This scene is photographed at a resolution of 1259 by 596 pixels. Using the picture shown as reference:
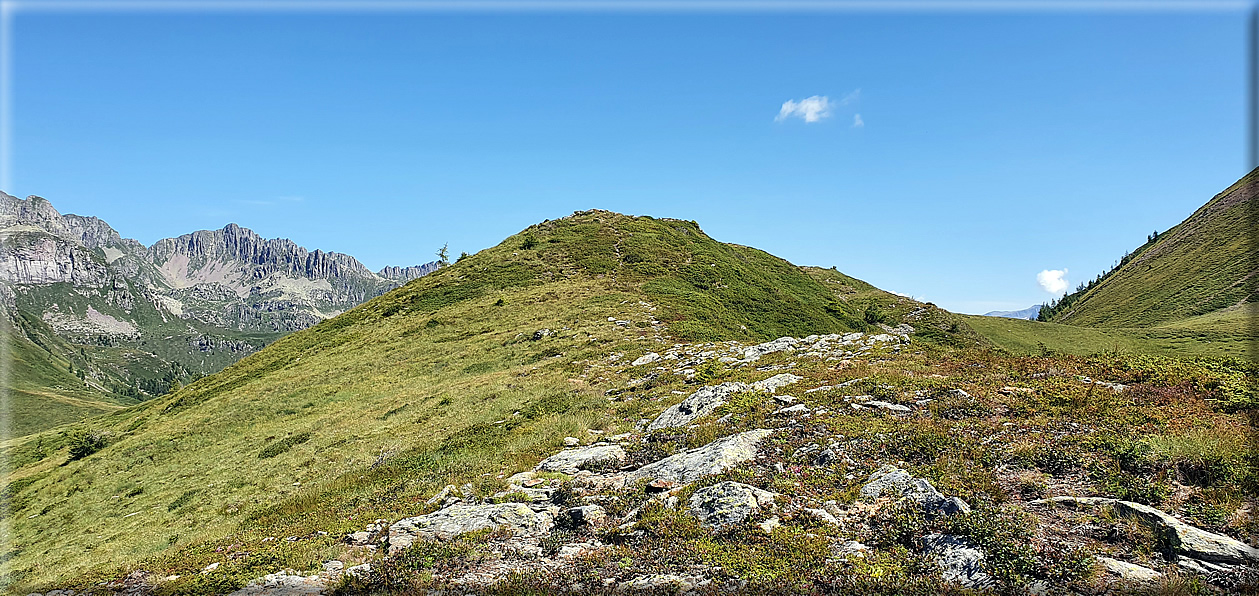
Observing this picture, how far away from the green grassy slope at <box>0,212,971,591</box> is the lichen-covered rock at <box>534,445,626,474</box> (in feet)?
4.17

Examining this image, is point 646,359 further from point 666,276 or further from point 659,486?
point 666,276

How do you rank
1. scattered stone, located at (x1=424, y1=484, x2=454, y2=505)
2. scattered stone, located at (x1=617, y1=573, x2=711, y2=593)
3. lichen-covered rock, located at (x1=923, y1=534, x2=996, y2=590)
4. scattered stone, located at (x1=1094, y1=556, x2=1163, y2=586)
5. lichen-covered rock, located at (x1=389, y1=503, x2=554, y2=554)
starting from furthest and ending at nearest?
scattered stone, located at (x1=424, y1=484, x2=454, y2=505), lichen-covered rock, located at (x1=389, y1=503, x2=554, y2=554), scattered stone, located at (x1=617, y1=573, x2=711, y2=593), lichen-covered rock, located at (x1=923, y1=534, x2=996, y2=590), scattered stone, located at (x1=1094, y1=556, x2=1163, y2=586)

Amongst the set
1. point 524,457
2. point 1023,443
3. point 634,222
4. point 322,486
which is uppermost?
point 634,222

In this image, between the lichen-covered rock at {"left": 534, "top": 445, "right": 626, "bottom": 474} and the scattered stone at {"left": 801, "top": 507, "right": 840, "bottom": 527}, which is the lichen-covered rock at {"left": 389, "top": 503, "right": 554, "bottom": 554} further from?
the scattered stone at {"left": 801, "top": 507, "right": 840, "bottom": 527}

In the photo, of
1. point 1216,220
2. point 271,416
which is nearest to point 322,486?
point 271,416

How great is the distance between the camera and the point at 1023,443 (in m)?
13.3

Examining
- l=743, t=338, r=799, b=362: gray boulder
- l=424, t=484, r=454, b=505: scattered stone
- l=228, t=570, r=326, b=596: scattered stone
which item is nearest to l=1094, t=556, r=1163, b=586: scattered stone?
l=228, t=570, r=326, b=596: scattered stone

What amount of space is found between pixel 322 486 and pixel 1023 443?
2420 centimetres

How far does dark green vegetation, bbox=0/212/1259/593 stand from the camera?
10.5 meters

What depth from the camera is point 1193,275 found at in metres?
112

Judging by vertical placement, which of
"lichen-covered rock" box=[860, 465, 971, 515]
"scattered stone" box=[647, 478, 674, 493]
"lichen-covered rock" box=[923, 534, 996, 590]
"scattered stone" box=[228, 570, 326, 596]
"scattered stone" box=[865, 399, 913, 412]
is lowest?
"scattered stone" box=[228, 570, 326, 596]

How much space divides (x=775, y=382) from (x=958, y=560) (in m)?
13.7

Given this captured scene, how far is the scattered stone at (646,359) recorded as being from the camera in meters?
32.5

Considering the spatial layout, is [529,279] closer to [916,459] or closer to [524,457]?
[524,457]
